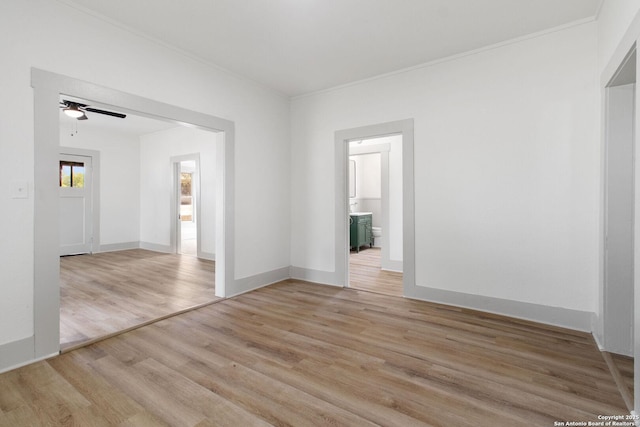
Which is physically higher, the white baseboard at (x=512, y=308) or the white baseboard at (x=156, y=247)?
the white baseboard at (x=156, y=247)

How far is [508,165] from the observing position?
10.5 ft

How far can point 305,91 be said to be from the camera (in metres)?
4.60

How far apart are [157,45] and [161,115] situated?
70 cm

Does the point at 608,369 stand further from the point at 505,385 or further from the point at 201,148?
the point at 201,148

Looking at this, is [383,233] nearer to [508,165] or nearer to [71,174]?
[508,165]

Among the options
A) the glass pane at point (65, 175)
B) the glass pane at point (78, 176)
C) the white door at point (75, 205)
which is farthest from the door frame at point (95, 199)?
the glass pane at point (65, 175)

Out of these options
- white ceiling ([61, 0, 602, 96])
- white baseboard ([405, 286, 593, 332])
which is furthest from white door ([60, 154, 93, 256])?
white baseboard ([405, 286, 593, 332])

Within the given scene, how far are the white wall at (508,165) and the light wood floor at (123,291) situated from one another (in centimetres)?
300

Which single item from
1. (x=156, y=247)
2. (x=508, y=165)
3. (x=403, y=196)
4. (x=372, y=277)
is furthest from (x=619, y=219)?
(x=156, y=247)

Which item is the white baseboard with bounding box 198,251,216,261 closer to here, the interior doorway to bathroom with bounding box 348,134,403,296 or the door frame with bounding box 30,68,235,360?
the interior doorway to bathroom with bounding box 348,134,403,296

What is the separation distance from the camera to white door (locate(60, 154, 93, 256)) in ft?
21.8

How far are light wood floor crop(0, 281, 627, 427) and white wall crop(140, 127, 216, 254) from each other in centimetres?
361

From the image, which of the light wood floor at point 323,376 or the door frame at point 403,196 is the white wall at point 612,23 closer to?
the door frame at point 403,196

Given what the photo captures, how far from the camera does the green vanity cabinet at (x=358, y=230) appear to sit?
291 inches
